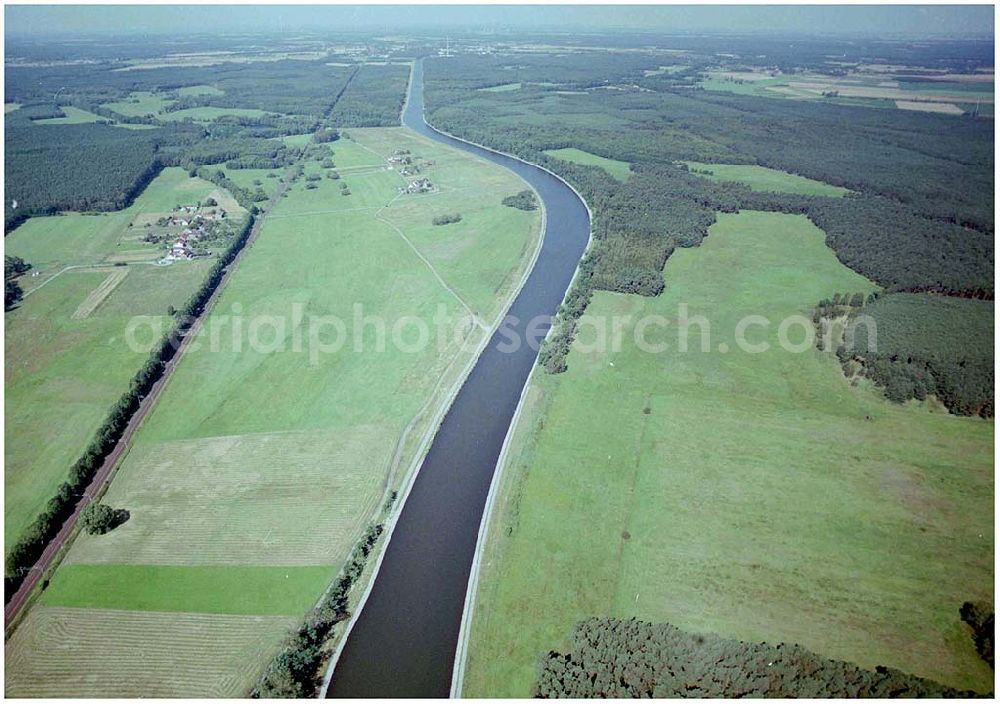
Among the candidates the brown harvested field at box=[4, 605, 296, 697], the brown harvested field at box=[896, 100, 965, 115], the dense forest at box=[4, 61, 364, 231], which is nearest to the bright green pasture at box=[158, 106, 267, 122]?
the dense forest at box=[4, 61, 364, 231]

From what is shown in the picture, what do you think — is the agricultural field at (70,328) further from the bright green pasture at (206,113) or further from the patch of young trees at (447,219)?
the bright green pasture at (206,113)

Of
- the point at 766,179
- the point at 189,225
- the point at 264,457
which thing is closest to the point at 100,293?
the point at 189,225

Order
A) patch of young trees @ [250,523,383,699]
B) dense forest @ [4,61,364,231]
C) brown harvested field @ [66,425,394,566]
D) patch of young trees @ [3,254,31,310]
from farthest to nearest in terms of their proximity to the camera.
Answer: dense forest @ [4,61,364,231] → patch of young trees @ [3,254,31,310] → brown harvested field @ [66,425,394,566] → patch of young trees @ [250,523,383,699]

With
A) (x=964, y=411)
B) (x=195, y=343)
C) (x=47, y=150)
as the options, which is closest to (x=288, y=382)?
(x=195, y=343)

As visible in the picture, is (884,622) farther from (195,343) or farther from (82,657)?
(195,343)

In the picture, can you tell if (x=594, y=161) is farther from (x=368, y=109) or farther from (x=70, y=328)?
(x=70, y=328)

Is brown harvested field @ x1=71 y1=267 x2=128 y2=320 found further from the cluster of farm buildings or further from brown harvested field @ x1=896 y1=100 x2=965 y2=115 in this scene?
brown harvested field @ x1=896 y1=100 x2=965 y2=115
